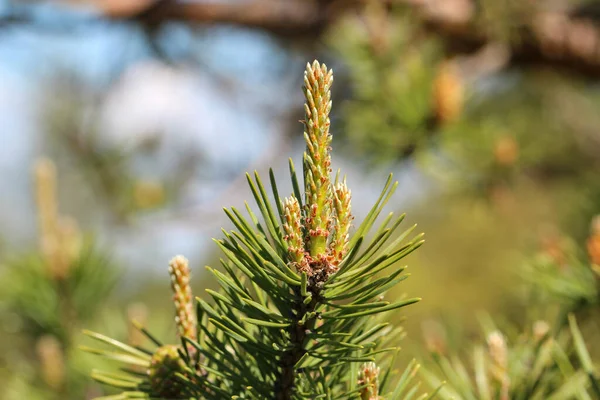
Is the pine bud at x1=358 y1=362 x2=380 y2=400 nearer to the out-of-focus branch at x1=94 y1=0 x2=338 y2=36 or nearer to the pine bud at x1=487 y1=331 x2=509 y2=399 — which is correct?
the pine bud at x1=487 y1=331 x2=509 y2=399

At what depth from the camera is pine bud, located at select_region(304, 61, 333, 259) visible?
219 millimetres

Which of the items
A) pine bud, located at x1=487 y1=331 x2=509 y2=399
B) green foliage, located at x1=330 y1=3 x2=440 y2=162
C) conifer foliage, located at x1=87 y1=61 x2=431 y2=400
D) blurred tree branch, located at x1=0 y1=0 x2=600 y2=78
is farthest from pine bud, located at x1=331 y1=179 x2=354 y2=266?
blurred tree branch, located at x1=0 y1=0 x2=600 y2=78

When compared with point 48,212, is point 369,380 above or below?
below

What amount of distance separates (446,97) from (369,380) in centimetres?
47

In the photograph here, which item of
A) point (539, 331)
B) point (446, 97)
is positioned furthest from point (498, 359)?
point (446, 97)

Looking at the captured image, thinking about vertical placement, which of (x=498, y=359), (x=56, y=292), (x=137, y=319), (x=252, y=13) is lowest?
(x=498, y=359)

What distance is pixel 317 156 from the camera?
0.22 metres

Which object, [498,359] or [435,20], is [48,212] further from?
[435,20]

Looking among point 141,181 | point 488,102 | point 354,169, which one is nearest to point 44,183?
point 354,169

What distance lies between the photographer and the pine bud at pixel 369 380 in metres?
0.26

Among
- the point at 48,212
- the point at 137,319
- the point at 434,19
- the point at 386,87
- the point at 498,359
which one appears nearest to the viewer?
the point at 498,359

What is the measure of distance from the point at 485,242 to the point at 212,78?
94.6 inches

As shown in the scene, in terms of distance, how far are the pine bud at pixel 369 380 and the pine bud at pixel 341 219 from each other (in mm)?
53

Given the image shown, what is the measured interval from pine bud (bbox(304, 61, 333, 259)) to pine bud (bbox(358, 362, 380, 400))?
0.20 feet
